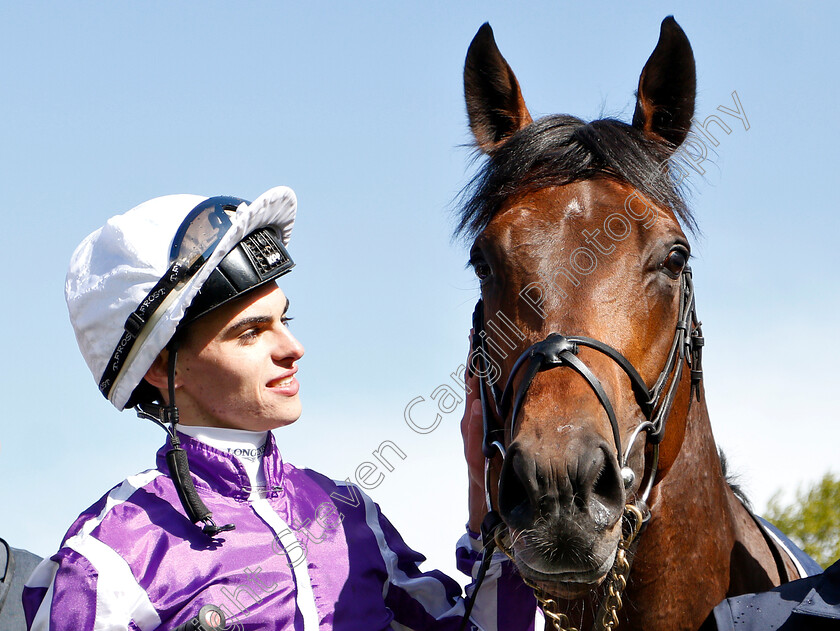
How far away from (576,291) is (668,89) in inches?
44.2

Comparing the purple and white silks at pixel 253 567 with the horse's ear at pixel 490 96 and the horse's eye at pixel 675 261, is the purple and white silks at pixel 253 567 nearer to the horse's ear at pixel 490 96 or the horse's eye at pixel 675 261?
the horse's eye at pixel 675 261

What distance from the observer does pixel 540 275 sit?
260 cm

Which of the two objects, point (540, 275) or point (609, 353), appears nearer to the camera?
point (609, 353)

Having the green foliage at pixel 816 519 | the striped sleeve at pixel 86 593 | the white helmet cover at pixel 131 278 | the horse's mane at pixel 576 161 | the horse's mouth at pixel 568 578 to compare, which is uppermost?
the horse's mane at pixel 576 161

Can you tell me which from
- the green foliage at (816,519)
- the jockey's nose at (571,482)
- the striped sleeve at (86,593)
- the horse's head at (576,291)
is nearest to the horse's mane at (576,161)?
the horse's head at (576,291)

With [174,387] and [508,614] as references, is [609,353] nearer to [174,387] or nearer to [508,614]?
[508,614]

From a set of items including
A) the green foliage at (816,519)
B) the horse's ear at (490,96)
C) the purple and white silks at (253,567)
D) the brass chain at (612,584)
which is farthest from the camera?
the green foliage at (816,519)

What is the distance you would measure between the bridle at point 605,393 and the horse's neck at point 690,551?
0.45 feet

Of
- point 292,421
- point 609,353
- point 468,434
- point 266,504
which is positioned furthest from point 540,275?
point 266,504

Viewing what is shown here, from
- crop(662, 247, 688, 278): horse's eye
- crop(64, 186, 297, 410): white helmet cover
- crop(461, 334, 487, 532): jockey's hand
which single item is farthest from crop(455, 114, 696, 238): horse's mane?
crop(64, 186, 297, 410): white helmet cover

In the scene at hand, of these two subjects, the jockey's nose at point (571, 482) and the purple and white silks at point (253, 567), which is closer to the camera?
the jockey's nose at point (571, 482)

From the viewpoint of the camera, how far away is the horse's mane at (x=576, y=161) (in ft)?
9.57

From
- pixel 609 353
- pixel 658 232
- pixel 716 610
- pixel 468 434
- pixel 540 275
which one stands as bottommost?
pixel 716 610

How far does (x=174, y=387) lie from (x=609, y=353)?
144cm
